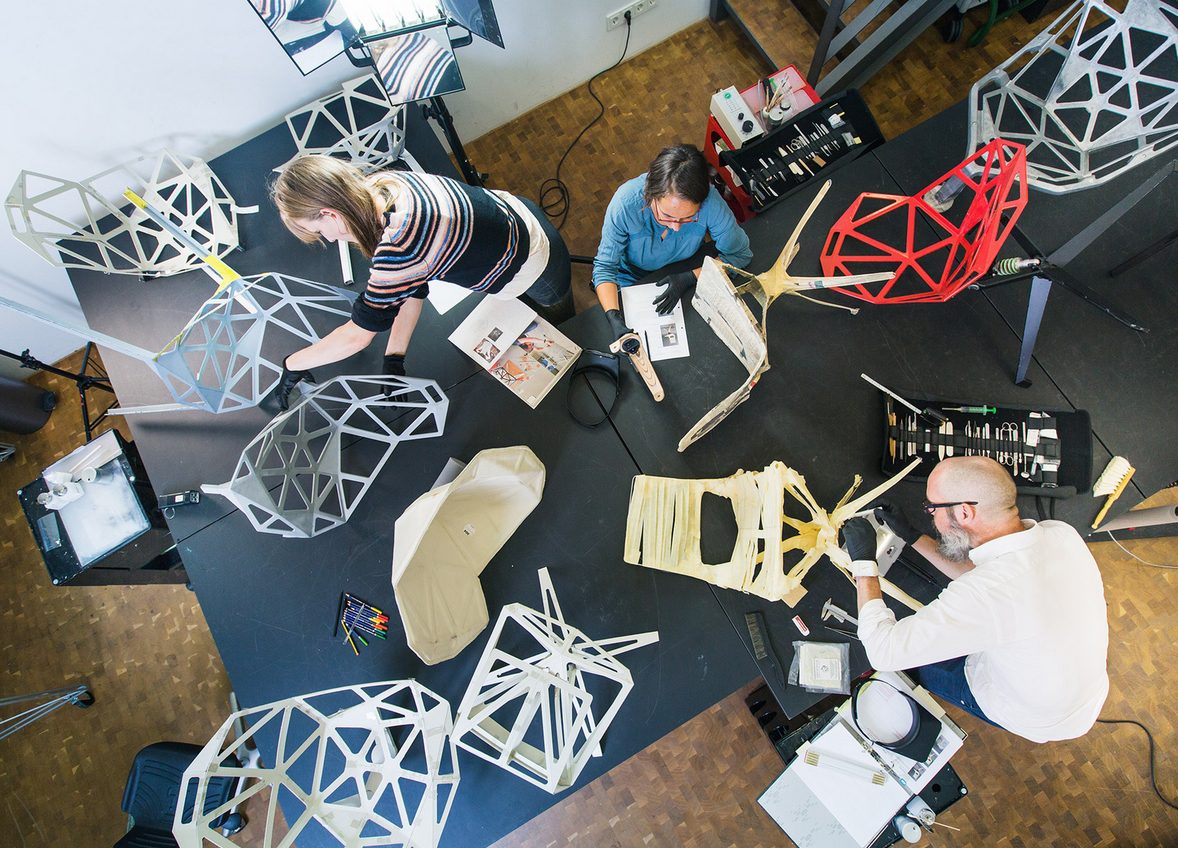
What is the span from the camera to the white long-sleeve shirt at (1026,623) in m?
1.99

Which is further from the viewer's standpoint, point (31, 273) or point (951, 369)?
point (31, 273)

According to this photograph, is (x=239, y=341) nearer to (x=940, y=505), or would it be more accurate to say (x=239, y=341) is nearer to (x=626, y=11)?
(x=940, y=505)

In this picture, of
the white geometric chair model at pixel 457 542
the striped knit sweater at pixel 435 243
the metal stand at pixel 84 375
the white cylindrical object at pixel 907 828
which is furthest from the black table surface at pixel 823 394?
the metal stand at pixel 84 375

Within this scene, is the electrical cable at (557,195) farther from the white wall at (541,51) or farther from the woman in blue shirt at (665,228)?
the woman in blue shirt at (665,228)

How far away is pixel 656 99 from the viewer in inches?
156

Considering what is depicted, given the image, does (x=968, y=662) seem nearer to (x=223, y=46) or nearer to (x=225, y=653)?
(x=225, y=653)

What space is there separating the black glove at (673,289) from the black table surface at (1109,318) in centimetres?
105

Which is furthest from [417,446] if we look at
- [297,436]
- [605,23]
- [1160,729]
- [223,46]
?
[1160,729]

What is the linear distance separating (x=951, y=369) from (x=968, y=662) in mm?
1089

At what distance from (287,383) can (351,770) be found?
148 centimetres

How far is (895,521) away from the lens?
7.38ft

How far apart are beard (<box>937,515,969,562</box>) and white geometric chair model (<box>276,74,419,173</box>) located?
2.73 meters

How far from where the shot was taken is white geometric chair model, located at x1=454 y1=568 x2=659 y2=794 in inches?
77.0

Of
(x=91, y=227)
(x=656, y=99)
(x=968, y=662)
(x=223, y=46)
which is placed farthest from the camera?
(x=656, y=99)
